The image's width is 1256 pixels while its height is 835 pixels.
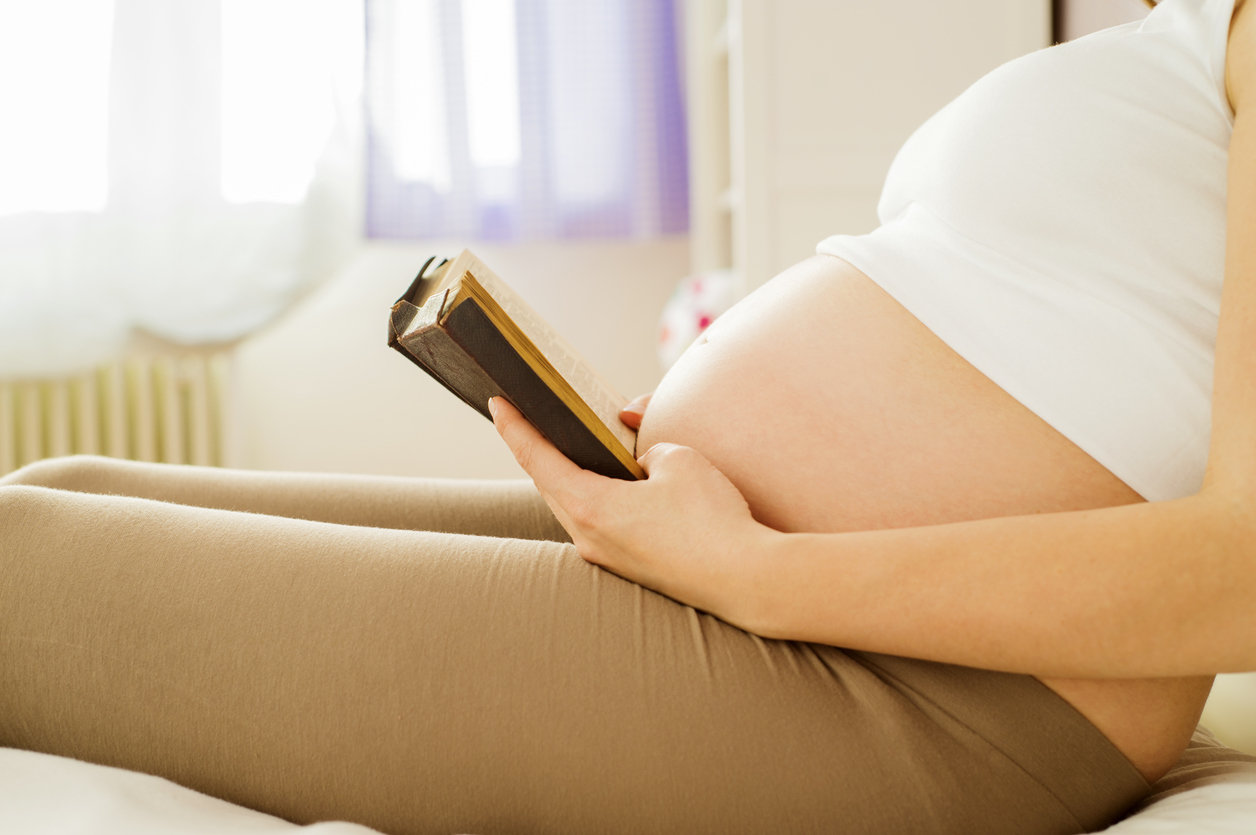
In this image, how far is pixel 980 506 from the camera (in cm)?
55

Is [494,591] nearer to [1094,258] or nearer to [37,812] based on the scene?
[37,812]

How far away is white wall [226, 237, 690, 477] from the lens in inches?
90.6

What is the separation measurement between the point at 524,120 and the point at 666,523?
1.88m

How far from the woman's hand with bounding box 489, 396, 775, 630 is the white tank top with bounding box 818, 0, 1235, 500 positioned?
0.18 metres

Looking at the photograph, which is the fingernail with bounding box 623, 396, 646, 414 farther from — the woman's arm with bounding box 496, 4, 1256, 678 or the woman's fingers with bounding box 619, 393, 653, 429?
the woman's arm with bounding box 496, 4, 1256, 678

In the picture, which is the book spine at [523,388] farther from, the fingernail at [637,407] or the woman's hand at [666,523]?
the fingernail at [637,407]

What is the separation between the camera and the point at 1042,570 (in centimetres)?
47

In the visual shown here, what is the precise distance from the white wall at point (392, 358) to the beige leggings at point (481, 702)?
1800 mm

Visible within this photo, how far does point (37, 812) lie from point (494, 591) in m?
0.24

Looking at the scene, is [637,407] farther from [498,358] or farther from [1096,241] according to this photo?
[1096,241]

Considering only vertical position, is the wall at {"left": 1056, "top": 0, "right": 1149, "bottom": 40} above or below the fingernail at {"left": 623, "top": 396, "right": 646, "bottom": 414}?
above

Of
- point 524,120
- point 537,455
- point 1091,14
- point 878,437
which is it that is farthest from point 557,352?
point 524,120

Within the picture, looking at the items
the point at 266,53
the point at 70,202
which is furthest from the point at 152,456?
the point at 266,53

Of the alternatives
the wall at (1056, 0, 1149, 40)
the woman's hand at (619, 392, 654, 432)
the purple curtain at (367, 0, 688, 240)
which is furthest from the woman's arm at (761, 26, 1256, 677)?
the purple curtain at (367, 0, 688, 240)
